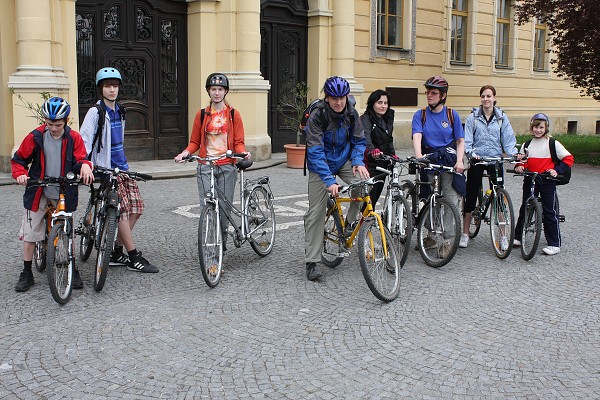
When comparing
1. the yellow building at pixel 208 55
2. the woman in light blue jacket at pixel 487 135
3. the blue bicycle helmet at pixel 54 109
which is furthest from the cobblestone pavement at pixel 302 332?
the yellow building at pixel 208 55

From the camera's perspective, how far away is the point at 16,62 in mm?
12445

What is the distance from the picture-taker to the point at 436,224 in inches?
268

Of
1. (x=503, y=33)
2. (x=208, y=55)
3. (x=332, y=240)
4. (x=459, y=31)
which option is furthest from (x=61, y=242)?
(x=503, y=33)

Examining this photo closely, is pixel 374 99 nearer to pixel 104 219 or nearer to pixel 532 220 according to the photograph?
pixel 532 220

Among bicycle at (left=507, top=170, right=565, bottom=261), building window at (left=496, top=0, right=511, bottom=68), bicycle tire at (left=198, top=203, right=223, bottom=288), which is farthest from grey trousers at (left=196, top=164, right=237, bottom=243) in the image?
building window at (left=496, top=0, right=511, bottom=68)

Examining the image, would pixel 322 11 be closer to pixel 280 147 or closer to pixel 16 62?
pixel 280 147

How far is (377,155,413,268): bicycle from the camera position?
6.48 m

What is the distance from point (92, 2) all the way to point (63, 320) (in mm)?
9782

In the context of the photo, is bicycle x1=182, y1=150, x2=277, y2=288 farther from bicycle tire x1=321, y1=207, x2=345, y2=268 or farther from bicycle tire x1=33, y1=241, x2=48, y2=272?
bicycle tire x1=33, y1=241, x2=48, y2=272

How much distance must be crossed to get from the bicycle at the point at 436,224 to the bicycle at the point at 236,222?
150cm

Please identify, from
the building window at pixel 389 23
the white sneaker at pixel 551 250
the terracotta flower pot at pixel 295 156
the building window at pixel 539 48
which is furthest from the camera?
the building window at pixel 539 48

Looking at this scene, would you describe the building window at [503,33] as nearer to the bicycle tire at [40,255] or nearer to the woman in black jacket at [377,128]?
the woman in black jacket at [377,128]

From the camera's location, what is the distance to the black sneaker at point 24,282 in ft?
18.9

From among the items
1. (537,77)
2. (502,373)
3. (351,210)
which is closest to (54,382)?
(502,373)
